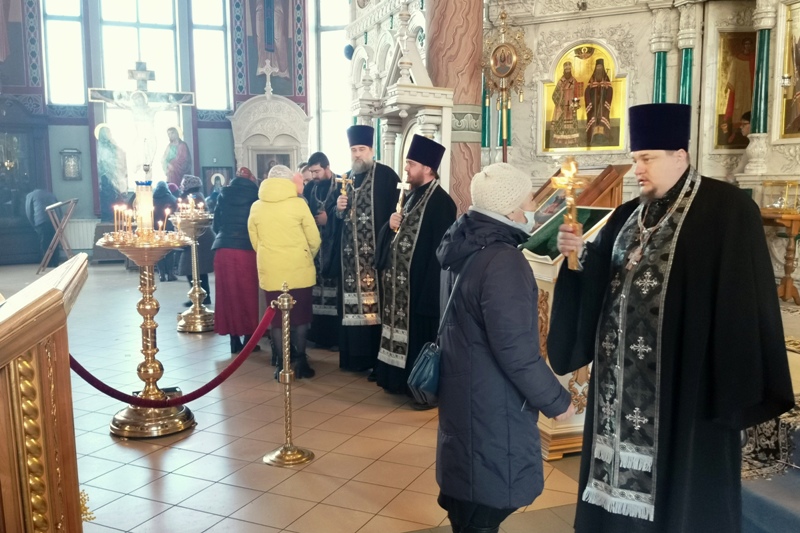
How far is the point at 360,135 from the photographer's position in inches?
220

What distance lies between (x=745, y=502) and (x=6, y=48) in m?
17.5

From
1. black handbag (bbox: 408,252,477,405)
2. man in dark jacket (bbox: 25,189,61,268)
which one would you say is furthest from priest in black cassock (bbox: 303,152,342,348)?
man in dark jacket (bbox: 25,189,61,268)

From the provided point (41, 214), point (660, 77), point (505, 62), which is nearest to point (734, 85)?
point (660, 77)

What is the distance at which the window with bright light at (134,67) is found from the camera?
657 inches

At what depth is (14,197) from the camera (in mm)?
15539

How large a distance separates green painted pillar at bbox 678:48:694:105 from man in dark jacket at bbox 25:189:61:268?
41.4ft

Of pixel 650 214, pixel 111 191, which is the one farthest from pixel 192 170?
pixel 650 214

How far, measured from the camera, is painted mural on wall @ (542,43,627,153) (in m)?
10.9

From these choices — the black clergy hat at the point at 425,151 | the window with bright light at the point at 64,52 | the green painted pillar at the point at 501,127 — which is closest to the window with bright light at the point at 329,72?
the window with bright light at the point at 64,52

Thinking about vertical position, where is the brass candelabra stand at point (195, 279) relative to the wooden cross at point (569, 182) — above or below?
below

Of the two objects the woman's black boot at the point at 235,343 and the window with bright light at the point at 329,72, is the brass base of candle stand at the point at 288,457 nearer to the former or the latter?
the woman's black boot at the point at 235,343

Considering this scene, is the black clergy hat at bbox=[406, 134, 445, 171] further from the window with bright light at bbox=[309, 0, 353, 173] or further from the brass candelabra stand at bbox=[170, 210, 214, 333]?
the window with bright light at bbox=[309, 0, 353, 173]

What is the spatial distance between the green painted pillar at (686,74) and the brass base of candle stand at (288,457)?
849cm

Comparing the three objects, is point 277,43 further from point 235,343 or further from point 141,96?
point 235,343
